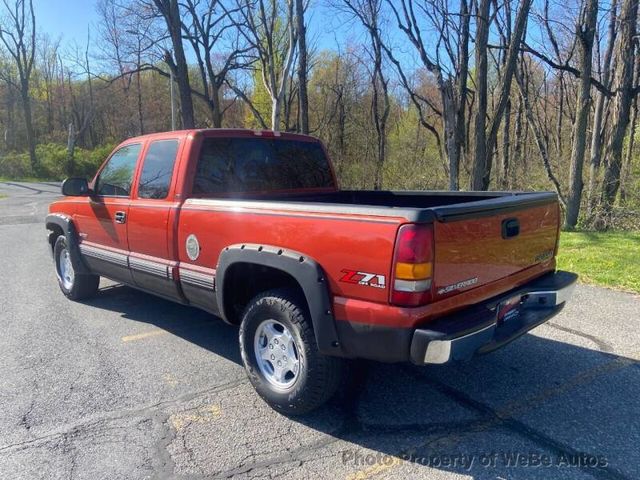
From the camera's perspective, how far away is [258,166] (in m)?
4.36

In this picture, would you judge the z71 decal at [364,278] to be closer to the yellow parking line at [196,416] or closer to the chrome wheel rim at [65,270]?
the yellow parking line at [196,416]

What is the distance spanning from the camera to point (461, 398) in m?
3.29

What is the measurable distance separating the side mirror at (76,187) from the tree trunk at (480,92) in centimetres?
902

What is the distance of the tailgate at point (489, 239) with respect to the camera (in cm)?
261

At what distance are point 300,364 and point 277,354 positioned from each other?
0.27 m

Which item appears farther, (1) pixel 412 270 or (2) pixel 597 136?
(2) pixel 597 136

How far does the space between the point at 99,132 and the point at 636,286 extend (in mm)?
58914

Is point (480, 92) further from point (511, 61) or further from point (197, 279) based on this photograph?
point (197, 279)

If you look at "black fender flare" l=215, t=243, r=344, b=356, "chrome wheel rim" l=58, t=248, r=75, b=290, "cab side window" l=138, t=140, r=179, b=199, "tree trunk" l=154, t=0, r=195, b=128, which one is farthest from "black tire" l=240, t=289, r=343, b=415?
"tree trunk" l=154, t=0, r=195, b=128

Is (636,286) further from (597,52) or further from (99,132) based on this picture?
(99,132)

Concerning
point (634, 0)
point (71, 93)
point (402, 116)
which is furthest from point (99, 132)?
point (634, 0)

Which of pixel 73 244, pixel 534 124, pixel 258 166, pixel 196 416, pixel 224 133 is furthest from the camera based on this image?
pixel 534 124

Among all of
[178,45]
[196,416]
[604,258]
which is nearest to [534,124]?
[604,258]

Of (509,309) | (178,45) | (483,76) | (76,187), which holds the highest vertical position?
(178,45)
